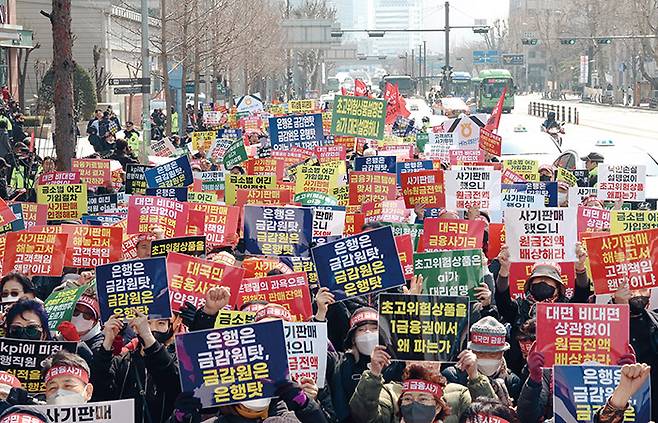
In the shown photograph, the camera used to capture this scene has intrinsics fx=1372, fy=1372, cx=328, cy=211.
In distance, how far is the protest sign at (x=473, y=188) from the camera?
13266mm

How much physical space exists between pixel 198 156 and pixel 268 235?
1104cm

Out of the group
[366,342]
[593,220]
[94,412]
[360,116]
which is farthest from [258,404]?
[360,116]

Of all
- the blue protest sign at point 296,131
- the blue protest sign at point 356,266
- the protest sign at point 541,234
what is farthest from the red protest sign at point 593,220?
the blue protest sign at point 296,131

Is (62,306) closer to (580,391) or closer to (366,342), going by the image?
(366,342)

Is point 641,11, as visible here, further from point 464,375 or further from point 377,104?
point 464,375

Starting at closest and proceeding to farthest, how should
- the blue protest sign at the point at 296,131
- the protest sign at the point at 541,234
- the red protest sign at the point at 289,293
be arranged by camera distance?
1. the red protest sign at the point at 289,293
2. the protest sign at the point at 541,234
3. the blue protest sign at the point at 296,131

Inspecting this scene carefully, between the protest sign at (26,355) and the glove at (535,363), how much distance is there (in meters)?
2.36

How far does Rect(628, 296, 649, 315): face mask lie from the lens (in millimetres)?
8266

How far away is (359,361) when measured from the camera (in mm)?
7570

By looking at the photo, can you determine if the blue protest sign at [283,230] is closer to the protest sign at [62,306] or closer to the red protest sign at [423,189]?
the red protest sign at [423,189]

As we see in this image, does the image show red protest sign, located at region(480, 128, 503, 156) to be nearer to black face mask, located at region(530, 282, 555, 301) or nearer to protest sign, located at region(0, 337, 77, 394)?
black face mask, located at region(530, 282, 555, 301)

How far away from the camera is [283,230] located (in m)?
11.2

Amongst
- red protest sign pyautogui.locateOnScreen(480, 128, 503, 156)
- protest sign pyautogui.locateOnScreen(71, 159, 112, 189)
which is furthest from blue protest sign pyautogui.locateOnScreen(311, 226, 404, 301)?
red protest sign pyautogui.locateOnScreen(480, 128, 503, 156)

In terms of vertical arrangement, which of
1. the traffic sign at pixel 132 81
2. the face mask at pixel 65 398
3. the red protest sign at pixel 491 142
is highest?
the traffic sign at pixel 132 81
